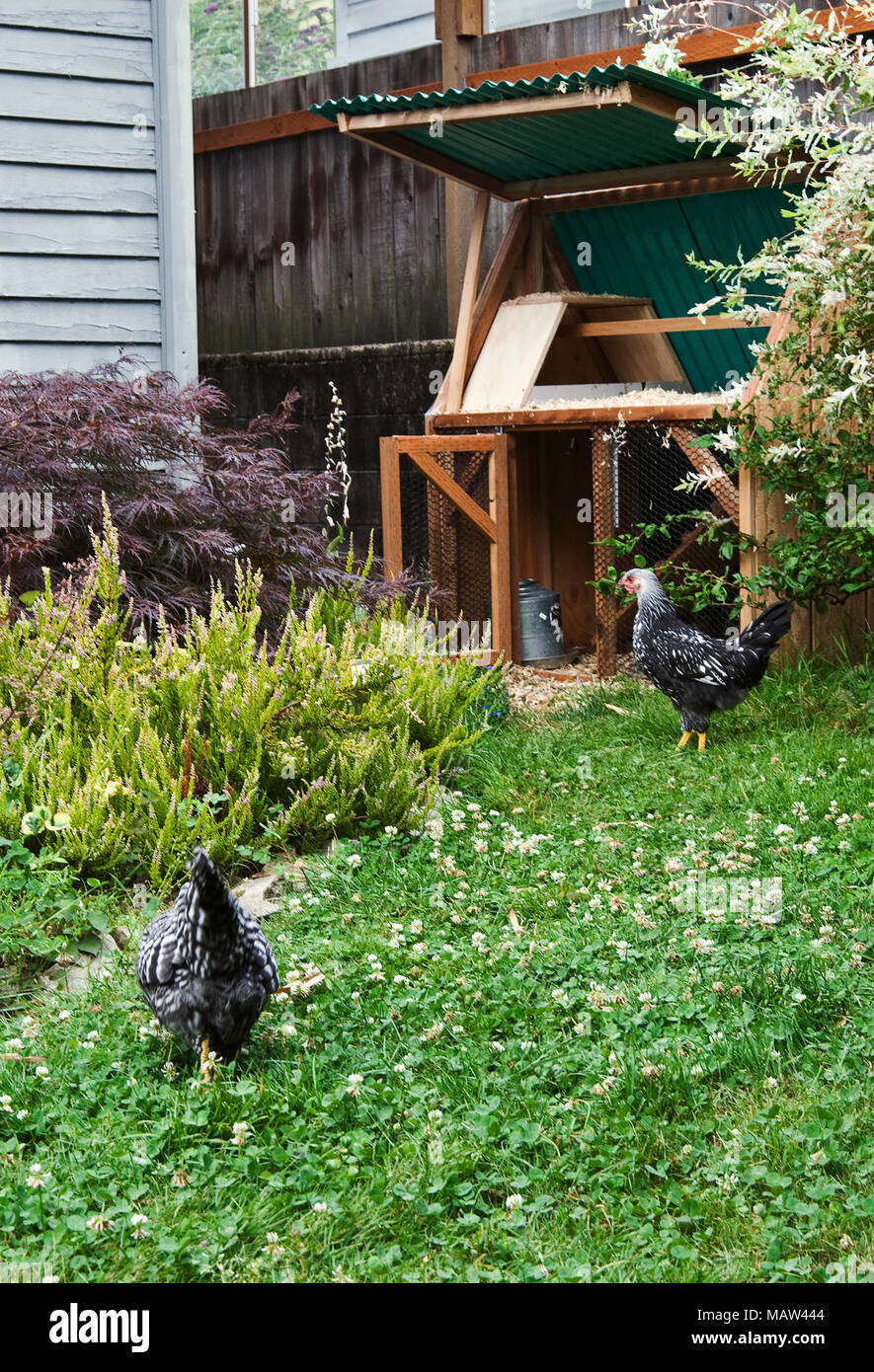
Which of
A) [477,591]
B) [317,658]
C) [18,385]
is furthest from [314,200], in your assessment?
[317,658]

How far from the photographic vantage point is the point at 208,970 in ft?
9.96

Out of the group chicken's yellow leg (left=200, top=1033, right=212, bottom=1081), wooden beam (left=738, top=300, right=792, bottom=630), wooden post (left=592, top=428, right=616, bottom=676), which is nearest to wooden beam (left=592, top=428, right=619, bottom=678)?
wooden post (left=592, top=428, right=616, bottom=676)

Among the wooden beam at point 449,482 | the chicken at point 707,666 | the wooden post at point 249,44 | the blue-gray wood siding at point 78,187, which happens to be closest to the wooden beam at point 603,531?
the wooden beam at point 449,482

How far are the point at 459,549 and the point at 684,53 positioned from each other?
286cm

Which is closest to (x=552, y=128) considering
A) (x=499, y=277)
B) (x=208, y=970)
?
(x=499, y=277)

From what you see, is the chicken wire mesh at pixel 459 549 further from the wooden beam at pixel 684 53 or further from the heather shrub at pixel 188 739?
the heather shrub at pixel 188 739

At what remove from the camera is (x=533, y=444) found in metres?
8.45

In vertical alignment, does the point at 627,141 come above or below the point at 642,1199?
above

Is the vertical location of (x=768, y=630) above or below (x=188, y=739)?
above

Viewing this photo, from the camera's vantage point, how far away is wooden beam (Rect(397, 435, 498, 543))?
24.2ft

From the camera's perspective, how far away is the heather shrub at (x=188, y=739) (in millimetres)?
4324

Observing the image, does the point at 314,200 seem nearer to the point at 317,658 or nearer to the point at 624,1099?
the point at 317,658

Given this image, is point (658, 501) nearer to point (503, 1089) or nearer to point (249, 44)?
point (249, 44)

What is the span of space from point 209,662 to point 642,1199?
9.67ft
